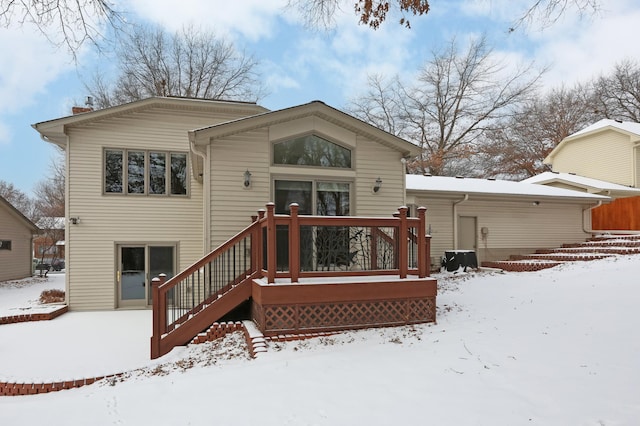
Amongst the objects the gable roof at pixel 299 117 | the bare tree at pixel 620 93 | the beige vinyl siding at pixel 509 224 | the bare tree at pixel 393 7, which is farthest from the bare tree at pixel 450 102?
the bare tree at pixel 393 7

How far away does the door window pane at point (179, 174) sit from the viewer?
10461mm

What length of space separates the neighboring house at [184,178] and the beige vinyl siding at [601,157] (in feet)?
53.6

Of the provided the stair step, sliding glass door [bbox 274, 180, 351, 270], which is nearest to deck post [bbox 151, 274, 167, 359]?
sliding glass door [bbox 274, 180, 351, 270]

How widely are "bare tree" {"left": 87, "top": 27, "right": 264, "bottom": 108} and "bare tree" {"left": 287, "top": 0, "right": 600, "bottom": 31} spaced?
1787 centimetres

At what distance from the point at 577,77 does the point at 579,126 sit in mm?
4455

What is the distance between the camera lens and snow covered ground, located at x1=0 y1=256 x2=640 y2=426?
3285 millimetres

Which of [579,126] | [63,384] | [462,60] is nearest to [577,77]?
[579,126]

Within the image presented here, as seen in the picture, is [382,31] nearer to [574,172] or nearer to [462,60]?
[574,172]

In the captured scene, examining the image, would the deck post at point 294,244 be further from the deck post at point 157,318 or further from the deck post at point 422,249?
the deck post at point 157,318

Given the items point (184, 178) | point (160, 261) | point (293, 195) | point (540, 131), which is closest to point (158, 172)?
point (184, 178)

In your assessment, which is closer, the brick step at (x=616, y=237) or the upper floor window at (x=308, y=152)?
the upper floor window at (x=308, y=152)

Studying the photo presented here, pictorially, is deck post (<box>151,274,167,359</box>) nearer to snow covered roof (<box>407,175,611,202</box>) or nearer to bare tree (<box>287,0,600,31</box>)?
bare tree (<box>287,0,600,31</box>)

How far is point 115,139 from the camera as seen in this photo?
10.0 m

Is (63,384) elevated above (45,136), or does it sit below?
below
